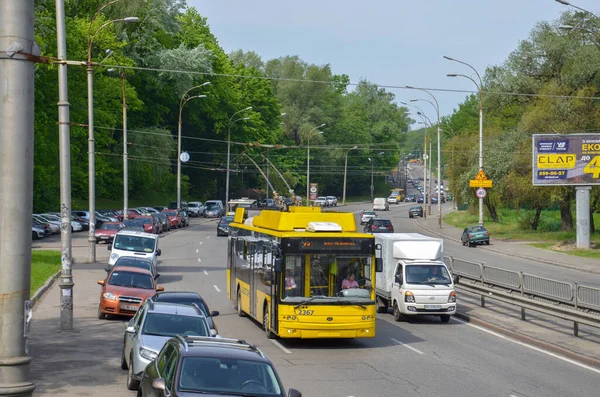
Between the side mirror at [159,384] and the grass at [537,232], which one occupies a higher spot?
the side mirror at [159,384]

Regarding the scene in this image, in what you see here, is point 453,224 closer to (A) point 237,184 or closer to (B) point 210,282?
(A) point 237,184

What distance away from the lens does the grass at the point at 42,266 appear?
102 ft

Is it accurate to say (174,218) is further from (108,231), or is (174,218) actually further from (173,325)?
(173,325)

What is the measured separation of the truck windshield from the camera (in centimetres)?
1958

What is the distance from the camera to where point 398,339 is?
21.4 metres

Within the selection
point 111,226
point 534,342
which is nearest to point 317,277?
point 534,342

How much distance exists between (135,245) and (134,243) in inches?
6.3

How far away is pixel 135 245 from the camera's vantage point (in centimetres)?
3581

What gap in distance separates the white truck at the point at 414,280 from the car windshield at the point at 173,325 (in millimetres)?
8592

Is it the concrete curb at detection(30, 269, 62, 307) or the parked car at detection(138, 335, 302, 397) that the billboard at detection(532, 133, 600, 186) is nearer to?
the concrete curb at detection(30, 269, 62, 307)

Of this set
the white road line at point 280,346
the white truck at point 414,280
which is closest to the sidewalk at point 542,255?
the white truck at point 414,280

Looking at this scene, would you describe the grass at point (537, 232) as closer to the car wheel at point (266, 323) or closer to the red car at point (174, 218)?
the red car at point (174, 218)

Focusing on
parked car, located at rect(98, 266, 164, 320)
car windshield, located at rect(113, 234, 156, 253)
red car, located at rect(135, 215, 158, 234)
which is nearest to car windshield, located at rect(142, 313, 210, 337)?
parked car, located at rect(98, 266, 164, 320)

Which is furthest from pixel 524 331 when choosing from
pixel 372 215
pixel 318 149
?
pixel 318 149
